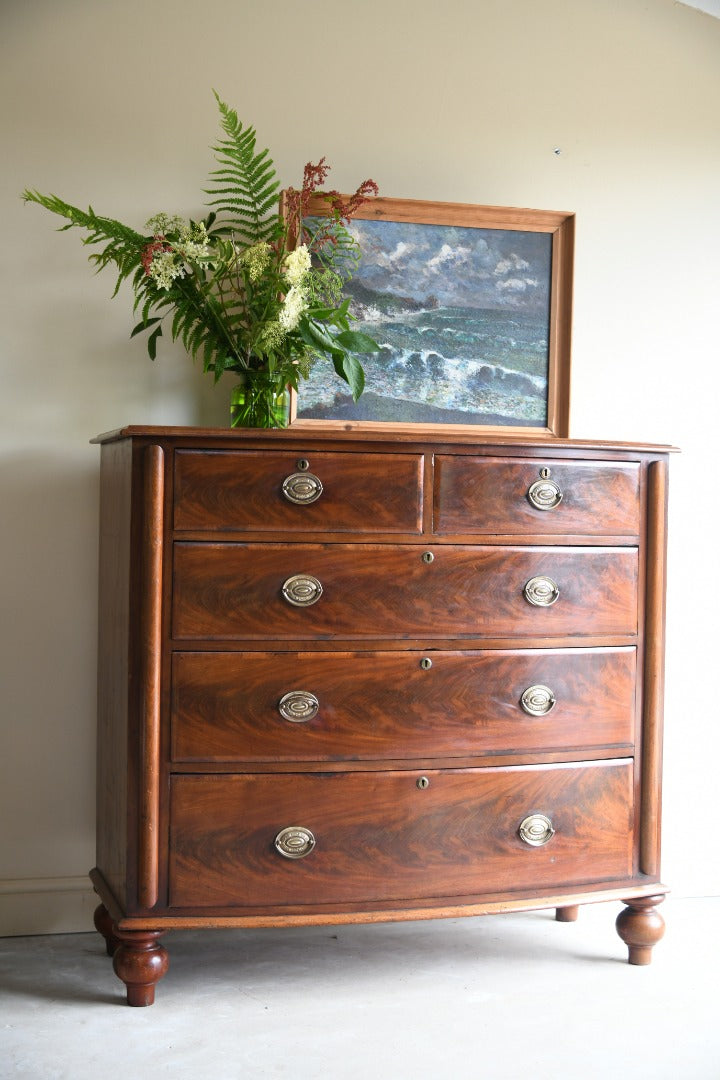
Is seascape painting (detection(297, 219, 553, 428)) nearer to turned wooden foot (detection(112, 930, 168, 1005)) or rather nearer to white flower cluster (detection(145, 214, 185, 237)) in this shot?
white flower cluster (detection(145, 214, 185, 237))

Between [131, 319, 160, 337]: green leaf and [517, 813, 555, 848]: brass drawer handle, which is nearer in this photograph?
[517, 813, 555, 848]: brass drawer handle

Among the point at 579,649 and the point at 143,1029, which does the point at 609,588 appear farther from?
the point at 143,1029

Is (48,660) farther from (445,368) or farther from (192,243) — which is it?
(445,368)

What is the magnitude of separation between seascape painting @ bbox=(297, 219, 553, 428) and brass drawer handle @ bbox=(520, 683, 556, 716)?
80 centimetres

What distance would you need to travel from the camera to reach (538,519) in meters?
2.23

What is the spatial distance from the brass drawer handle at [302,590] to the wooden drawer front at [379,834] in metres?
0.36

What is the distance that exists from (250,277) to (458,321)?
0.67 metres

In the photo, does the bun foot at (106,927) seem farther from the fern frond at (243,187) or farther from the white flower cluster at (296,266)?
the fern frond at (243,187)

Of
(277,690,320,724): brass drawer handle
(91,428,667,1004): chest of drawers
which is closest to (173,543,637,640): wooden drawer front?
(91,428,667,1004): chest of drawers

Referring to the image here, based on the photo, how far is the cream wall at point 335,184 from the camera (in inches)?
101

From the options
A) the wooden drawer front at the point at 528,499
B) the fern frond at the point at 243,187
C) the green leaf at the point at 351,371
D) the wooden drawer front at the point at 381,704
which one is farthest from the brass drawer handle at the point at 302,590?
the fern frond at the point at 243,187

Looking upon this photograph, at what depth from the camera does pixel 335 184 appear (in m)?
2.68

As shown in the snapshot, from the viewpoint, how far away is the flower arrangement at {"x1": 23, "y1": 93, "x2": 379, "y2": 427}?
2.28 metres

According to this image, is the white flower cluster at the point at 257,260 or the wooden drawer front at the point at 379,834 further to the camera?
the white flower cluster at the point at 257,260
